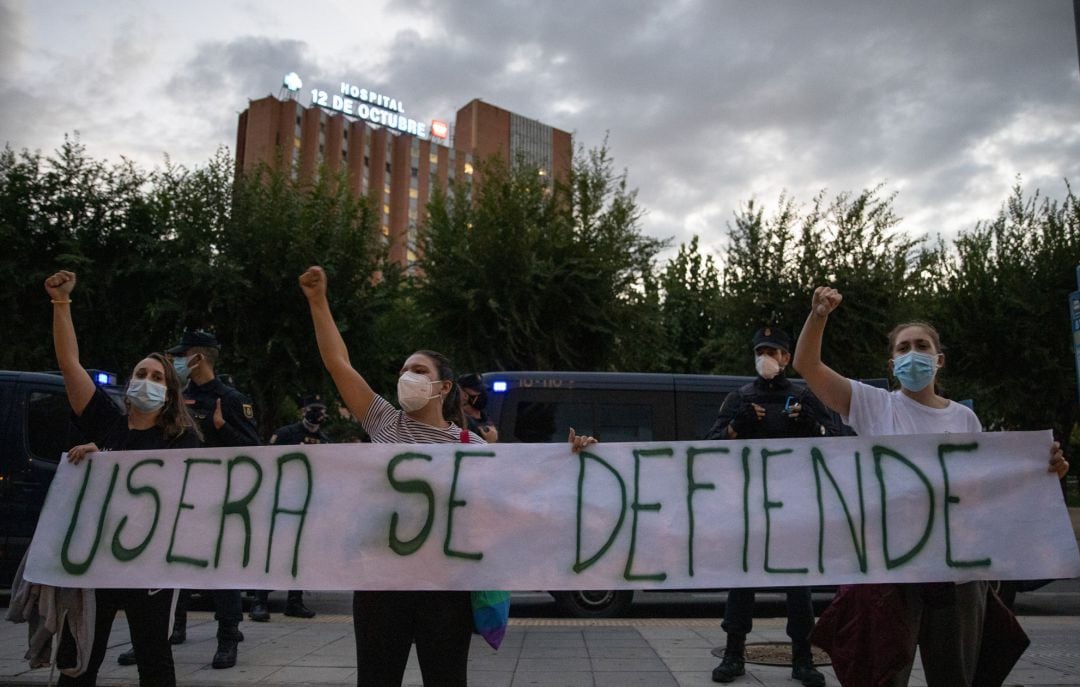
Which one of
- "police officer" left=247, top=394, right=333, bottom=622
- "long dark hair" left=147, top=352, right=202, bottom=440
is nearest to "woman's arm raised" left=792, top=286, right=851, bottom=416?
"long dark hair" left=147, top=352, right=202, bottom=440

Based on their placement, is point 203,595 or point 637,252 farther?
point 637,252

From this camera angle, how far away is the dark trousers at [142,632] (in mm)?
3443

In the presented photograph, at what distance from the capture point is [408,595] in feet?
10.3

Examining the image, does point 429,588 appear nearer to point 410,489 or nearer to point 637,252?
point 410,489

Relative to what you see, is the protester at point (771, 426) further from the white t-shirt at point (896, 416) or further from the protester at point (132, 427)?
the protester at point (132, 427)

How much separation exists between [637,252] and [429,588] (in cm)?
1663

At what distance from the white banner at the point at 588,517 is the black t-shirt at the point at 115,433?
0.48ft

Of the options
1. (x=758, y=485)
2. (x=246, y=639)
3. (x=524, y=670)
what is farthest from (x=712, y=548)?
(x=246, y=639)

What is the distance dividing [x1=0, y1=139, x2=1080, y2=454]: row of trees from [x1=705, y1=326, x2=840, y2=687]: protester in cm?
1243

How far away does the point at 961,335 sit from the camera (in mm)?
18938

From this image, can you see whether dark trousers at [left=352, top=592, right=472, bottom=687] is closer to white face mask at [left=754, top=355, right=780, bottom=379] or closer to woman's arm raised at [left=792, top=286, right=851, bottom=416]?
woman's arm raised at [left=792, top=286, right=851, bottom=416]

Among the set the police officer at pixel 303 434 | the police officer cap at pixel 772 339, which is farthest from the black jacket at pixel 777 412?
the police officer at pixel 303 434

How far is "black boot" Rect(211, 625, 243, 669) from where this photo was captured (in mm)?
5238

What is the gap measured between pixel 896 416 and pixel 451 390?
187 cm
